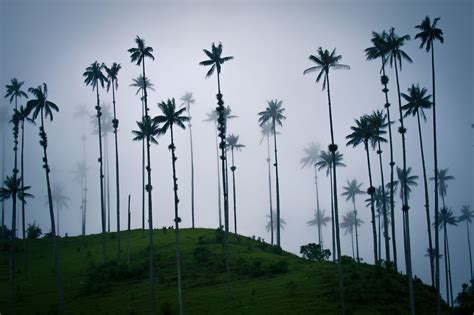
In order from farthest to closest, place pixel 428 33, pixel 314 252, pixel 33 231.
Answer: pixel 33 231 < pixel 314 252 < pixel 428 33

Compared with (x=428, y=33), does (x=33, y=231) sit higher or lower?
lower

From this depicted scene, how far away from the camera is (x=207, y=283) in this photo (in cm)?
4862

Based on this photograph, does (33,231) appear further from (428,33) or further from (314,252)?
(428,33)

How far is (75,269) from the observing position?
59438mm

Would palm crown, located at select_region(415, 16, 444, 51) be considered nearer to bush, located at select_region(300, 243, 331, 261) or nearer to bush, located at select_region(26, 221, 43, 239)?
bush, located at select_region(300, 243, 331, 261)

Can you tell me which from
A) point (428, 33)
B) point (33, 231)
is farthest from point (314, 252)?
point (33, 231)

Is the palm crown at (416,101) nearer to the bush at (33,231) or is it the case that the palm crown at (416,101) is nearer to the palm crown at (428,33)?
the palm crown at (428,33)

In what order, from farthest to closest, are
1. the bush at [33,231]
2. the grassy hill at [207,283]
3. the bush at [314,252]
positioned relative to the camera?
the bush at [33,231] < the bush at [314,252] < the grassy hill at [207,283]

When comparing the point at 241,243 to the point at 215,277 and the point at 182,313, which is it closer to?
the point at 215,277

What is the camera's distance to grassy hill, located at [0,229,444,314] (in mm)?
38938

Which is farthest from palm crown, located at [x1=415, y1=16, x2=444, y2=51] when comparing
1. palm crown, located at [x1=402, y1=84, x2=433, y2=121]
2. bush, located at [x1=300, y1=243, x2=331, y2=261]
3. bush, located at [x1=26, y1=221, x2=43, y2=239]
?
bush, located at [x1=26, y1=221, x2=43, y2=239]

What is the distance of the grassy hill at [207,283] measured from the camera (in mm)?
38938

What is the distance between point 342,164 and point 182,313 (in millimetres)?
53980

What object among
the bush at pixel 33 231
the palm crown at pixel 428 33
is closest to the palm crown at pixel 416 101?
the palm crown at pixel 428 33
